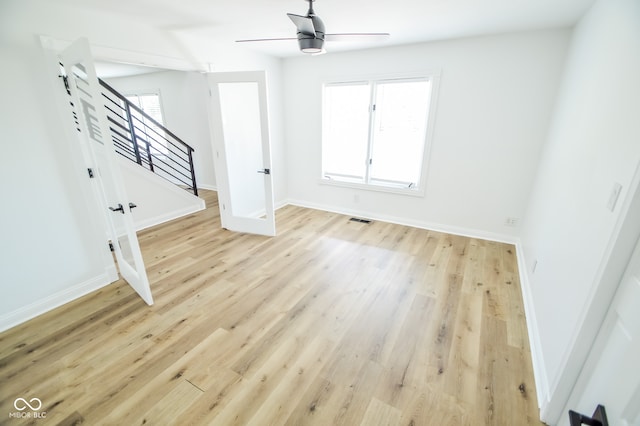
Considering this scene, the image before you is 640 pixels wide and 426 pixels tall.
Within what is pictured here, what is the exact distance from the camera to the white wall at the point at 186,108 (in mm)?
5785

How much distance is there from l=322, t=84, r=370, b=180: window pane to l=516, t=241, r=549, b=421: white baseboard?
267 centimetres

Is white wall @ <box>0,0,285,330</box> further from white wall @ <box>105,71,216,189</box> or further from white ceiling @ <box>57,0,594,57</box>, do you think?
white wall @ <box>105,71,216,189</box>

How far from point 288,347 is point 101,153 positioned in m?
2.26

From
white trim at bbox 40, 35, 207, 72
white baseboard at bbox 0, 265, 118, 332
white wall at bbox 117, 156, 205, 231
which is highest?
white trim at bbox 40, 35, 207, 72

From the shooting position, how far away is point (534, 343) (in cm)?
191

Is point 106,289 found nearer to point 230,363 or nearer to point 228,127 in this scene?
point 230,363

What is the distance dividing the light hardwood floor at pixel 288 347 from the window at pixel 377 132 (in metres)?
1.60

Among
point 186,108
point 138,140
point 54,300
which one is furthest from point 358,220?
point 138,140

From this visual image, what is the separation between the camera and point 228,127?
371 centimetres

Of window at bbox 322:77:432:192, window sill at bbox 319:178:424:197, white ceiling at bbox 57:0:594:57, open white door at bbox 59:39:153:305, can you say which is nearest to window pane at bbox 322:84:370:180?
window at bbox 322:77:432:192

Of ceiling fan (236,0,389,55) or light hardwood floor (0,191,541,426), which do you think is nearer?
light hardwood floor (0,191,541,426)

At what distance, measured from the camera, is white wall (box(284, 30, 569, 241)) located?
3035mm

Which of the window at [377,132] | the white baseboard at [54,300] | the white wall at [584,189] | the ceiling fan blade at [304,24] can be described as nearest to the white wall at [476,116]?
the window at [377,132]

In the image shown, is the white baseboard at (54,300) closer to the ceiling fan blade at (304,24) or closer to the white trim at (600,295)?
the ceiling fan blade at (304,24)
